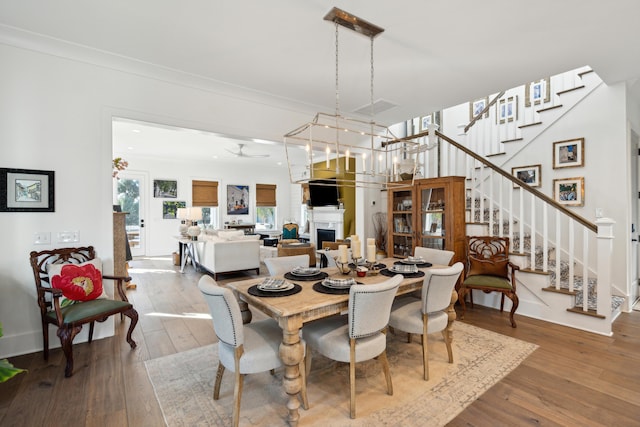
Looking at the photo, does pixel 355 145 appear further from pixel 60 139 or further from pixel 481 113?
pixel 60 139

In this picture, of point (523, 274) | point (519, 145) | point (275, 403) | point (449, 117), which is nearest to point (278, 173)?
point (449, 117)

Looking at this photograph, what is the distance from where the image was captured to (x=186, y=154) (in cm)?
807

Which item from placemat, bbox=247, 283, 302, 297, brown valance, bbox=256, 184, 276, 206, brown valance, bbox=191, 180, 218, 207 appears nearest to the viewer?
placemat, bbox=247, 283, 302, 297

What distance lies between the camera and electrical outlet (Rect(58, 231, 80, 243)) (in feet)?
9.32

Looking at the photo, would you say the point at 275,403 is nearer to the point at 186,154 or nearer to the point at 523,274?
the point at 523,274

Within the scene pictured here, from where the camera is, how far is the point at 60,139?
283 centimetres

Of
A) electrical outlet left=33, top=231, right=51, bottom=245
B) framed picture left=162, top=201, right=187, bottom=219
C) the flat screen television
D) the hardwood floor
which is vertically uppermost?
the flat screen television

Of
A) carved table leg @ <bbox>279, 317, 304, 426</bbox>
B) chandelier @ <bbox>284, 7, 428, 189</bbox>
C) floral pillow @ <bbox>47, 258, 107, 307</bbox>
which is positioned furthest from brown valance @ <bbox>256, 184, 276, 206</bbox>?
carved table leg @ <bbox>279, 317, 304, 426</bbox>

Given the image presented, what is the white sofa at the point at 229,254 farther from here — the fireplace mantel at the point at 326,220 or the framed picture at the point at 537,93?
the framed picture at the point at 537,93

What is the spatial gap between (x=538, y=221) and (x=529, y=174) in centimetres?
71

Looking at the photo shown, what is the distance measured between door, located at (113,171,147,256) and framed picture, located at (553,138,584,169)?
9.01 meters

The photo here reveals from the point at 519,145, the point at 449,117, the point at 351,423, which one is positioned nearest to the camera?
the point at 351,423

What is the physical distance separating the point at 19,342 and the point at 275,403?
2493 mm

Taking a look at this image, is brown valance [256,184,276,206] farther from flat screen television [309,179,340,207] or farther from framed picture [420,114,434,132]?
framed picture [420,114,434,132]
